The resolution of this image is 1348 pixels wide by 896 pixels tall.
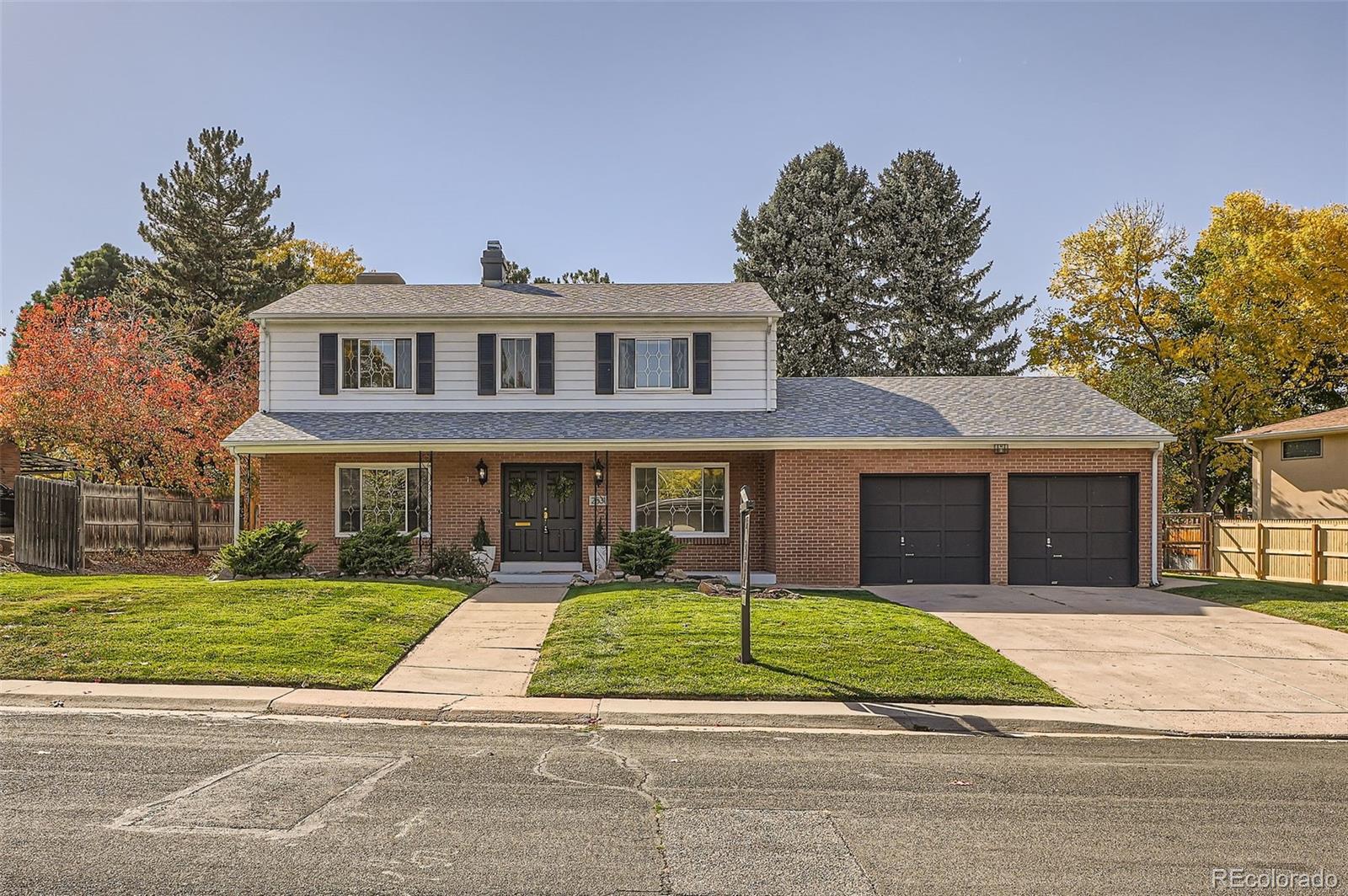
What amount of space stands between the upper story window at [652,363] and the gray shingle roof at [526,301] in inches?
26.0

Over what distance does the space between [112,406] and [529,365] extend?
34.8ft

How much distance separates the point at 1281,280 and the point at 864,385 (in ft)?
54.8

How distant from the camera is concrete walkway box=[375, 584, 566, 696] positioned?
30.8 feet

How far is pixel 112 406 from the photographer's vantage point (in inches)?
845

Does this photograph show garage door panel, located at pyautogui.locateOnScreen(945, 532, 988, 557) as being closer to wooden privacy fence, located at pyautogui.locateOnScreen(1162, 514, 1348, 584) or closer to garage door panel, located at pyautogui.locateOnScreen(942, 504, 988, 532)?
garage door panel, located at pyautogui.locateOnScreen(942, 504, 988, 532)

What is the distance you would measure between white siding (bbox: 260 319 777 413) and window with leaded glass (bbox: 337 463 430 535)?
147 centimetres

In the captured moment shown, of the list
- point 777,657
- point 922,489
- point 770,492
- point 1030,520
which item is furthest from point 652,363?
point 777,657

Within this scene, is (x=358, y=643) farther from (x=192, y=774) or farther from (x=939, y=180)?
(x=939, y=180)

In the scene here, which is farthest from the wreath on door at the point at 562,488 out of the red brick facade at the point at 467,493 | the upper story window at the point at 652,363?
the upper story window at the point at 652,363

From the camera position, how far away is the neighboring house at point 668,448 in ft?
56.7

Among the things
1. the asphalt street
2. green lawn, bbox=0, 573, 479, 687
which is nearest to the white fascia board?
green lawn, bbox=0, 573, 479, 687

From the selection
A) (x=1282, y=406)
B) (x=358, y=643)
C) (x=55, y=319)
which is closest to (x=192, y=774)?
(x=358, y=643)

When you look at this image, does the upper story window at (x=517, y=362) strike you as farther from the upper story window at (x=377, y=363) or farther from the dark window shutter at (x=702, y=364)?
the dark window shutter at (x=702, y=364)

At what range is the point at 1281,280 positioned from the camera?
28.4m
